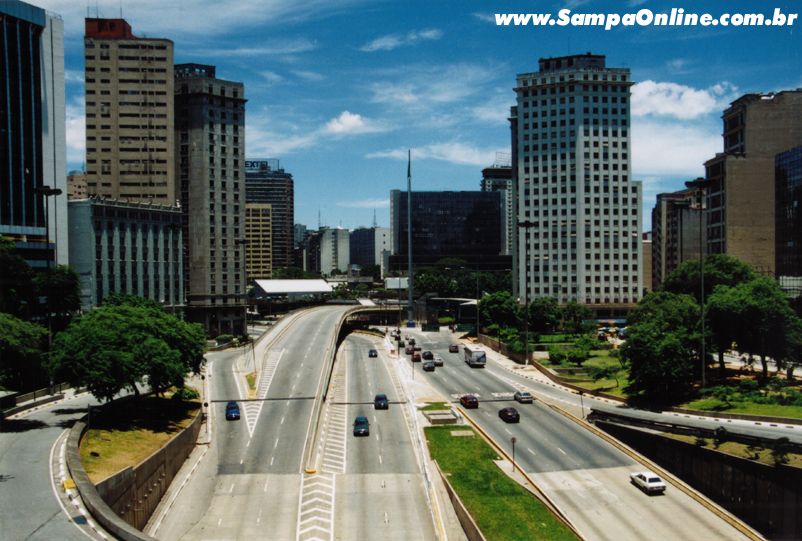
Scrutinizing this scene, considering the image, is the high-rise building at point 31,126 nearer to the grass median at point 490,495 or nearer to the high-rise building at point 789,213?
the grass median at point 490,495

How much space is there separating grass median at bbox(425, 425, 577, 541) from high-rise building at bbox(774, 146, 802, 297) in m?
87.2

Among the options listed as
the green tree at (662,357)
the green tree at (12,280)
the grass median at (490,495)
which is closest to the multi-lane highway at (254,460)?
the grass median at (490,495)

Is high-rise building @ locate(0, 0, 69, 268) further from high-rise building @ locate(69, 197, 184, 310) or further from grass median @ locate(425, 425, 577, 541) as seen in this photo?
grass median @ locate(425, 425, 577, 541)

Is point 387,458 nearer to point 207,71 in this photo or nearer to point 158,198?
point 158,198

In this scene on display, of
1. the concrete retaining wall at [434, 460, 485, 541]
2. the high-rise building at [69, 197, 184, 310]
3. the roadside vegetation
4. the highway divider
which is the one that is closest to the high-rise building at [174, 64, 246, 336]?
the high-rise building at [69, 197, 184, 310]

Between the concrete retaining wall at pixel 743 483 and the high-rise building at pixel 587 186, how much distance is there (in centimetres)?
11506

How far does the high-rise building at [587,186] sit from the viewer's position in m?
174

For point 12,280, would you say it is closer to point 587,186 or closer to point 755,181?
point 587,186

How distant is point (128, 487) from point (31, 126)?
84.1 meters

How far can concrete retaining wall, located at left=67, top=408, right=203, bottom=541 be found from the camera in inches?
1364

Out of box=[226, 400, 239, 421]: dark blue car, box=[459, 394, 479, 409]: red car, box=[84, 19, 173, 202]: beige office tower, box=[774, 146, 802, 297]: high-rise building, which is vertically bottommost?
box=[459, 394, 479, 409]: red car

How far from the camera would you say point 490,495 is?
49.9 meters

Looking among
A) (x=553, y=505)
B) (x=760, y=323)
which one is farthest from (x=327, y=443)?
(x=760, y=323)

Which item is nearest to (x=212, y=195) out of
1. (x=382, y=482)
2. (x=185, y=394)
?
(x=185, y=394)
